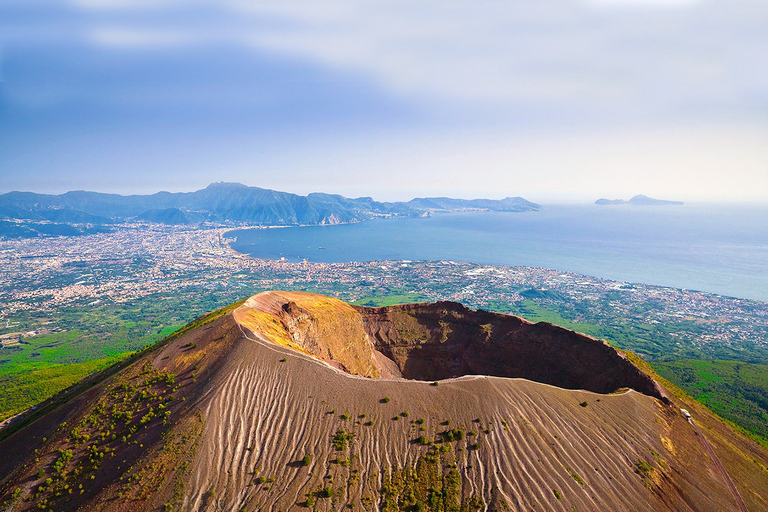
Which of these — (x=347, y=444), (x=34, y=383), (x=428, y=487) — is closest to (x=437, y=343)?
(x=347, y=444)

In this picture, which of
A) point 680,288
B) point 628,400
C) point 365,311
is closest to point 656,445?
point 628,400

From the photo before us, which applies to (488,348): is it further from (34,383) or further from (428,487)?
(34,383)

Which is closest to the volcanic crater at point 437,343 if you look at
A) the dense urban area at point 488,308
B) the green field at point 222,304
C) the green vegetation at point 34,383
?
the green field at point 222,304

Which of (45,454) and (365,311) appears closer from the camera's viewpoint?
(45,454)

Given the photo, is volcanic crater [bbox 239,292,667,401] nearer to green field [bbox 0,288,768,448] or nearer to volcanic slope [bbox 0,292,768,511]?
volcanic slope [bbox 0,292,768,511]

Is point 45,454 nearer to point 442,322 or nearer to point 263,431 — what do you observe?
point 263,431

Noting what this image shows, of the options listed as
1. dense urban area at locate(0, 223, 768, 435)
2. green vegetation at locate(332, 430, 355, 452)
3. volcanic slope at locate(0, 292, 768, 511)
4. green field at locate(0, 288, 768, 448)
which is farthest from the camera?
dense urban area at locate(0, 223, 768, 435)

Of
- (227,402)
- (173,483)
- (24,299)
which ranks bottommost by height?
(24,299)

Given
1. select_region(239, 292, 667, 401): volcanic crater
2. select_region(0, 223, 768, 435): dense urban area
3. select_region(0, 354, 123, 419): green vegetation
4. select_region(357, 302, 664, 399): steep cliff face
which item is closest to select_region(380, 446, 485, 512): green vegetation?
select_region(239, 292, 667, 401): volcanic crater
